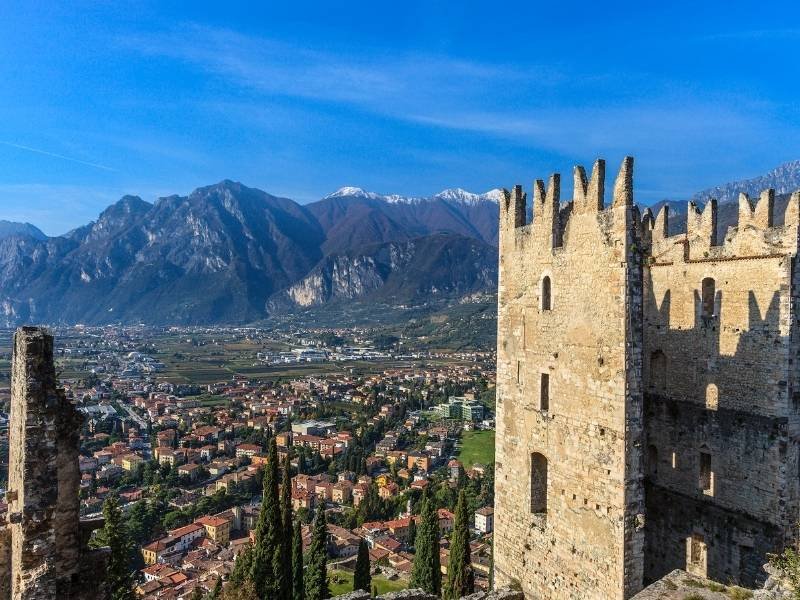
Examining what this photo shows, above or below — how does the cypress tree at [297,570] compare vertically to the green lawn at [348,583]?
above

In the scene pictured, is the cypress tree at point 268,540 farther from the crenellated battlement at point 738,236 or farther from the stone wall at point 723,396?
the crenellated battlement at point 738,236

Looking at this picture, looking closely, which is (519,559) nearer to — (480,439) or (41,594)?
(41,594)

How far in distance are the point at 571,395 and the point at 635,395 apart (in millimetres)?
1543

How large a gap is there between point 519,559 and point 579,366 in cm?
493

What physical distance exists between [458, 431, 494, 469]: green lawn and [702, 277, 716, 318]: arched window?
65.6 meters

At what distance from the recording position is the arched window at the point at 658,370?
14562mm

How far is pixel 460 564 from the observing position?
84.3 feet

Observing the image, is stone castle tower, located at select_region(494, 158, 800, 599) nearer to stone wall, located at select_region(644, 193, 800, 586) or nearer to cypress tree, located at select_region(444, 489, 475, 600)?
stone wall, located at select_region(644, 193, 800, 586)

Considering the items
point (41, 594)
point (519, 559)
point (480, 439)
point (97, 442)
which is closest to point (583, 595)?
point (519, 559)

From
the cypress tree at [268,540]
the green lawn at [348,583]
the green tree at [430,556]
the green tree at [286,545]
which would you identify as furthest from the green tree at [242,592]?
the green lawn at [348,583]

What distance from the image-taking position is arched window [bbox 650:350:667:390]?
14.6 m

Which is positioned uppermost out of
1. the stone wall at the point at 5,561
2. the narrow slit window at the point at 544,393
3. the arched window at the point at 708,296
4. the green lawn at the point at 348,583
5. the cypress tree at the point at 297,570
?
the arched window at the point at 708,296

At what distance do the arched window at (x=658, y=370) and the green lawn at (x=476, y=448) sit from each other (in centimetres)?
6402

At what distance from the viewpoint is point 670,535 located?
45.0 feet
